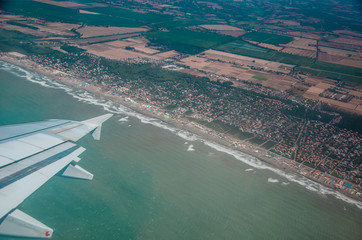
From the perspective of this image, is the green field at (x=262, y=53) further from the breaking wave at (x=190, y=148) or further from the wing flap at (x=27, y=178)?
the wing flap at (x=27, y=178)

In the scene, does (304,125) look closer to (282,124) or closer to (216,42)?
(282,124)

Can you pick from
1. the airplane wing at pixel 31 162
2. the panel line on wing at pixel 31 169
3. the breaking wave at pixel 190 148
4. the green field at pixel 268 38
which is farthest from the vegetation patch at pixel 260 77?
the panel line on wing at pixel 31 169

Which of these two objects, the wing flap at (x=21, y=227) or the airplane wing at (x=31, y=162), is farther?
the airplane wing at (x=31, y=162)

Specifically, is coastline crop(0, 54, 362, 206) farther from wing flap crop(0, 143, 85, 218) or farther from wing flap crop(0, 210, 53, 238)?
wing flap crop(0, 210, 53, 238)

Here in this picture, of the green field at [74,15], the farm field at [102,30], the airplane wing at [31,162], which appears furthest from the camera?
the green field at [74,15]

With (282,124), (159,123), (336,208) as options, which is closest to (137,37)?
(159,123)

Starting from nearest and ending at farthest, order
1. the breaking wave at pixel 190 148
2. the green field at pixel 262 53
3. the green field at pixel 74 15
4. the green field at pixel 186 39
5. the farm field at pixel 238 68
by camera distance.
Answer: the breaking wave at pixel 190 148, the farm field at pixel 238 68, the green field at pixel 262 53, the green field at pixel 186 39, the green field at pixel 74 15

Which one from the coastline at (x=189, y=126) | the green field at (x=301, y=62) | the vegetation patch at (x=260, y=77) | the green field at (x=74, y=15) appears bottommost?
the coastline at (x=189, y=126)

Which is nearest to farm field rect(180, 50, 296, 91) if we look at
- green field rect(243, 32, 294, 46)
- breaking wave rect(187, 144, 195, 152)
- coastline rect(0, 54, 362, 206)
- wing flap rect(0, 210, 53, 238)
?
coastline rect(0, 54, 362, 206)
